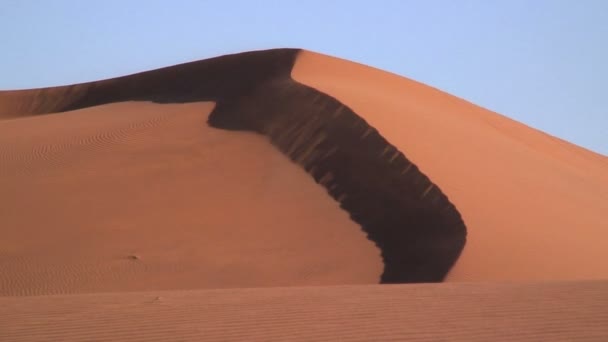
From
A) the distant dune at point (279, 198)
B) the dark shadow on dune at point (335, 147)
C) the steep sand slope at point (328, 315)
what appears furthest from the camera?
the dark shadow on dune at point (335, 147)

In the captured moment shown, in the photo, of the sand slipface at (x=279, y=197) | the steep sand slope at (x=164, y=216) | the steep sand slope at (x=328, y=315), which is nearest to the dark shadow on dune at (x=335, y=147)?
the sand slipface at (x=279, y=197)

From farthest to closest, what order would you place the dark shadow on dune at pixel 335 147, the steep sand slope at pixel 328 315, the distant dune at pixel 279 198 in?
the dark shadow on dune at pixel 335 147 < the distant dune at pixel 279 198 < the steep sand slope at pixel 328 315

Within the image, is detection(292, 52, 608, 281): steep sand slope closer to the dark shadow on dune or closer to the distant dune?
the distant dune

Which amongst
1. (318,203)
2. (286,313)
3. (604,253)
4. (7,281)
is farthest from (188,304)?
(604,253)

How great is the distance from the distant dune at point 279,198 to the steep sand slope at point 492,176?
4 centimetres

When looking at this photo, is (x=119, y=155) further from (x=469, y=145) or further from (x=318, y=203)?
(x=469, y=145)

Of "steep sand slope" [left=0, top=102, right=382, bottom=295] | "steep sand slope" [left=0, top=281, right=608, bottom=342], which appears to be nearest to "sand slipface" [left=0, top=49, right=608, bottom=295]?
"steep sand slope" [left=0, top=102, right=382, bottom=295]

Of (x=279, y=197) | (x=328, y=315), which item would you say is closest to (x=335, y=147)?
(x=279, y=197)

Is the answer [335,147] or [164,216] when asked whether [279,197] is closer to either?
[335,147]

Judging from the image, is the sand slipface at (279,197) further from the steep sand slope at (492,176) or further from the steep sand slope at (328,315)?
the steep sand slope at (328,315)

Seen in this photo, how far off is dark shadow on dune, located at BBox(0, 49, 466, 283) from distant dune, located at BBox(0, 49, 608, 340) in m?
0.03

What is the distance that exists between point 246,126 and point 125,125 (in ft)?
7.88

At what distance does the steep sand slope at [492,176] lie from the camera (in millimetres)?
11273

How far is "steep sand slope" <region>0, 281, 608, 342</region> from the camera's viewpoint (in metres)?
5.07
